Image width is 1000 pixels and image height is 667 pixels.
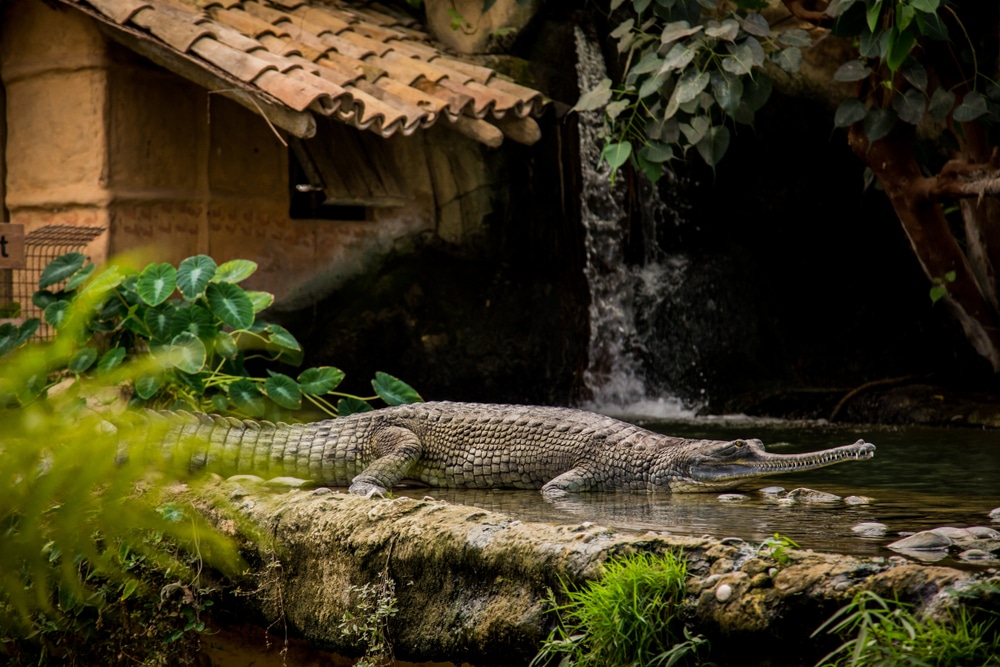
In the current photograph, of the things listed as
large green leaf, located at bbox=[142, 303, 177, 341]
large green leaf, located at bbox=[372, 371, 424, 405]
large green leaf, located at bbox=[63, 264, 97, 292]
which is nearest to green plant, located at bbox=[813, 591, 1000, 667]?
large green leaf, located at bbox=[372, 371, 424, 405]

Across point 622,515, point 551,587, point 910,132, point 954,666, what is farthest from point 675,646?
point 910,132

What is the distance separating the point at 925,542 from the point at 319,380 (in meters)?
3.92

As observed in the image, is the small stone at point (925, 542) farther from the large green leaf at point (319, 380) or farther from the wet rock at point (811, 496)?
the large green leaf at point (319, 380)

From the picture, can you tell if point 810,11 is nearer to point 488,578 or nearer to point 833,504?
point 833,504

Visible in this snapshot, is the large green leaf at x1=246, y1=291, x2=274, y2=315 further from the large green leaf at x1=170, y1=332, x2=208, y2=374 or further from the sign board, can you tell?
the sign board

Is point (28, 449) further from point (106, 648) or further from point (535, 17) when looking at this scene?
point (535, 17)

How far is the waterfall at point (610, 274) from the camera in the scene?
31.0ft

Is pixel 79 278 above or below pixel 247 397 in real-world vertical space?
above

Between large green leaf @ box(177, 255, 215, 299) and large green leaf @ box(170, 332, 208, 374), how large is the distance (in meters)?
0.28

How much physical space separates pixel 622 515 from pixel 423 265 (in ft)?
18.0

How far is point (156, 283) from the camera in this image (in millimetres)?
6141

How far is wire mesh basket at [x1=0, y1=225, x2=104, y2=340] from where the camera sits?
7.41 metres

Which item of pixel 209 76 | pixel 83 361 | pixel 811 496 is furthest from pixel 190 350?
pixel 811 496

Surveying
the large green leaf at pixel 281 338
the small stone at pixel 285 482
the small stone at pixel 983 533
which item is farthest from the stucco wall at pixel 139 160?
the small stone at pixel 983 533
